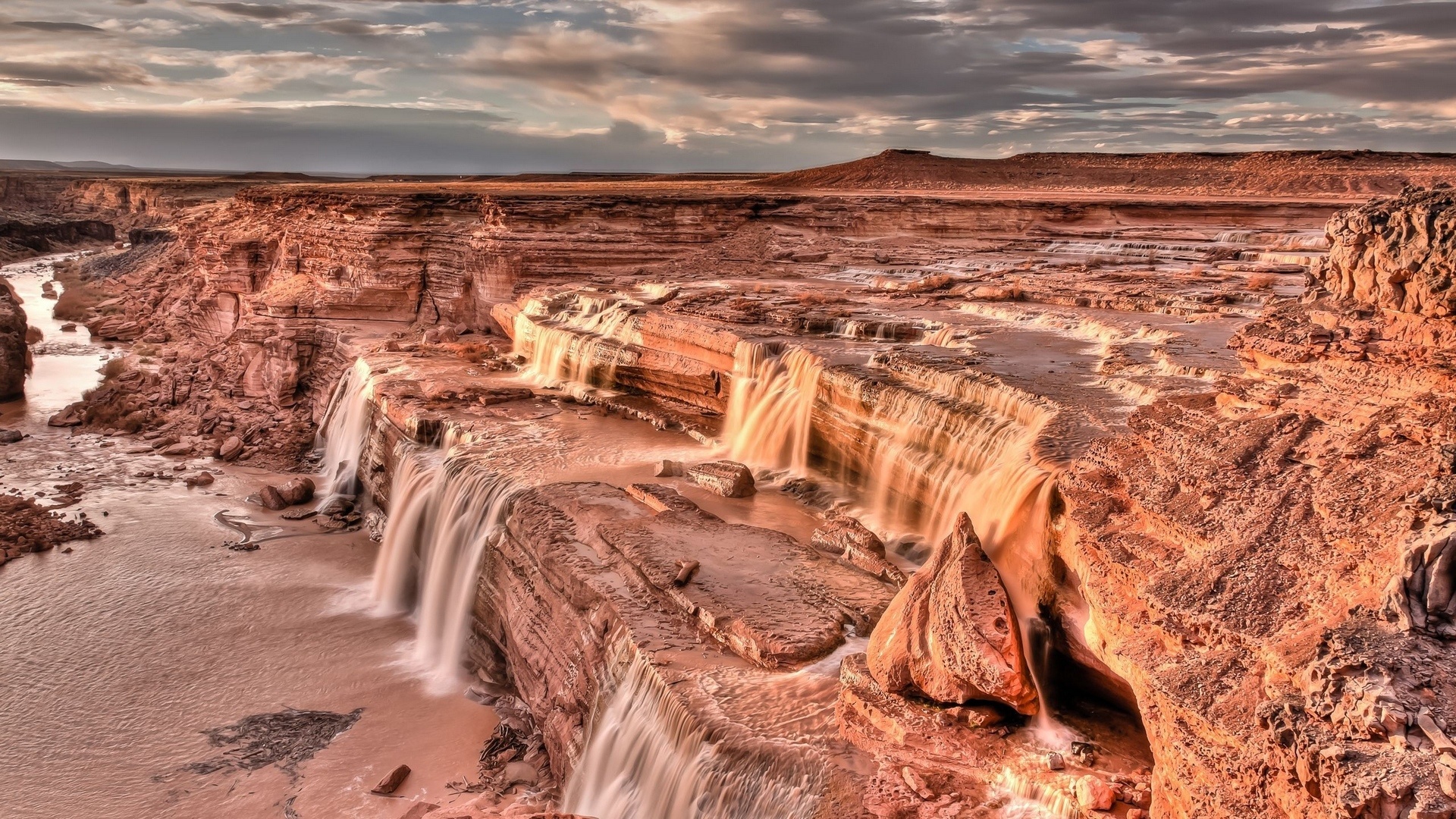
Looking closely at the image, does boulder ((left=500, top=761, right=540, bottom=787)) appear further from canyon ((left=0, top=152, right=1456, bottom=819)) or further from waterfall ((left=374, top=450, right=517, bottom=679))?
waterfall ((left=374, top=450, right=517, bottom=679))

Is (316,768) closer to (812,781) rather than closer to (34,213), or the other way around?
(812,781)

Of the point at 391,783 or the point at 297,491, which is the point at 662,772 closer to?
the point at 391,783

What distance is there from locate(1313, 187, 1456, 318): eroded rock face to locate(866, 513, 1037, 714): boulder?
10.5 feet

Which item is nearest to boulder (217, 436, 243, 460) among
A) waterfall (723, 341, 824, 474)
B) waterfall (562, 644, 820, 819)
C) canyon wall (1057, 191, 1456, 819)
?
waterfall (723, 341, 824, 474)

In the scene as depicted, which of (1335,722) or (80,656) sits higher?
→ (1335,722)

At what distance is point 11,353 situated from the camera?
24.1 m

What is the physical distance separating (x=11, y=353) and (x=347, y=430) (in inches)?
434

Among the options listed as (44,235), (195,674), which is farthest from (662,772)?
(44,235)

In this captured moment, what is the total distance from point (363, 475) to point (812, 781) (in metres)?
13.3

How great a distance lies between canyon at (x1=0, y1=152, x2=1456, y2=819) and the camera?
17.9 feet

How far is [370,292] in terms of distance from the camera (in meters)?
24.7

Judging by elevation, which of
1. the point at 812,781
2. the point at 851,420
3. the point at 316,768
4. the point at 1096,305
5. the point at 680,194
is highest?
the point at 680,194

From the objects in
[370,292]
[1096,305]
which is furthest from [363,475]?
[1096,305]

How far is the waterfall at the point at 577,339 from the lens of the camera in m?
18.4
